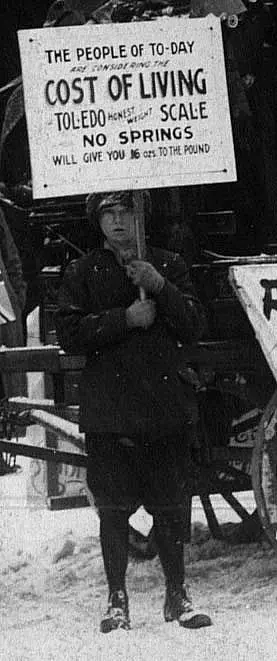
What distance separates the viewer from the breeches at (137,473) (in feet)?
19.3

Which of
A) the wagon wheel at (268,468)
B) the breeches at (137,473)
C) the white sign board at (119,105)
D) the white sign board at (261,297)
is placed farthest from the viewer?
the wagon wheel at (268,468)

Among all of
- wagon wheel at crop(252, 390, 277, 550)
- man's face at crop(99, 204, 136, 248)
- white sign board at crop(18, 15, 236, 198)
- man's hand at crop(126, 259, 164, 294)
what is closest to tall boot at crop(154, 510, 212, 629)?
wagon wheel at crop(252, 390, 277, 550)

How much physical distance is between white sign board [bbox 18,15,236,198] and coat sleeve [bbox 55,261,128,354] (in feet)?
1.01

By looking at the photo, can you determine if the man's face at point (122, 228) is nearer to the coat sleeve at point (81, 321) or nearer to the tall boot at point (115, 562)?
the coat sleeve at point (81, 321)

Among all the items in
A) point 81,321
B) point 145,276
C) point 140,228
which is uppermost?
point 140,228

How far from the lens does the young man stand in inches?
229

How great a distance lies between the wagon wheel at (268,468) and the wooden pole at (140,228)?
664 mm

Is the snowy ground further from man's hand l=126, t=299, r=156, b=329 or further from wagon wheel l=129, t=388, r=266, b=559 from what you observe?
man's hand l=126, t=299, r=156, b=329

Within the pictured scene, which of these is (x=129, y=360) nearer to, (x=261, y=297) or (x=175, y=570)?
(x=261, y=297)

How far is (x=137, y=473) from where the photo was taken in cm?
588

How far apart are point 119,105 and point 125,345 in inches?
30.9

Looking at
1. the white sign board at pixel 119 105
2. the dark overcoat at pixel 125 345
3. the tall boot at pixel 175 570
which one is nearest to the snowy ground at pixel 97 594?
the tall boot at pixel 175 570

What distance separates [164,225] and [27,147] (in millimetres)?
525

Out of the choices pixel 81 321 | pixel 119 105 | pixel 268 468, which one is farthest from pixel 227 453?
pixel 119 105
